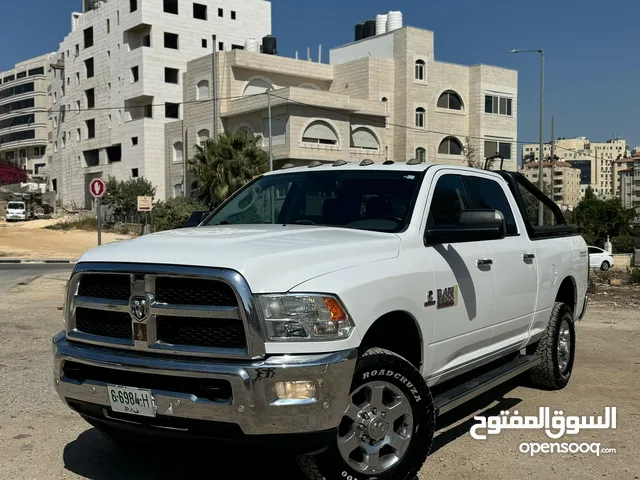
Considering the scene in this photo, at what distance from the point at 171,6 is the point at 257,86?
14.8 m

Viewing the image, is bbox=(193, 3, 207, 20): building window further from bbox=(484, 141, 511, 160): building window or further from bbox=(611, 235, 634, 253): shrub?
bbox=(611, 235, 634, 253): shrub

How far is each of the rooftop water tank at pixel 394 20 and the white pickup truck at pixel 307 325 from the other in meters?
55.4

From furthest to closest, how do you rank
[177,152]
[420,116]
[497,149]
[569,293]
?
[497,149]
[177,152]
[420,116]
[569,293]

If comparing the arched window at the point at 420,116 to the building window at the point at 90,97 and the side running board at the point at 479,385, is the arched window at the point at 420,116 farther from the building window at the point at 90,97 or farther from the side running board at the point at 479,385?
the side running board at the point at 479,385

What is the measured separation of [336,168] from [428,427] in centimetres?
218

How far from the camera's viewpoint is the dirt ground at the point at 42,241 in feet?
119

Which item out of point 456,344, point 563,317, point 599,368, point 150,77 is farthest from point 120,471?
point 150,77

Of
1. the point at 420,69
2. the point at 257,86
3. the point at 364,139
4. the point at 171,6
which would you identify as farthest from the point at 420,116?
the point at 171,6

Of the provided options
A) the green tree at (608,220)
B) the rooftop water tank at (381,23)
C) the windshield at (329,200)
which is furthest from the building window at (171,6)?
the windshield at (329,200)

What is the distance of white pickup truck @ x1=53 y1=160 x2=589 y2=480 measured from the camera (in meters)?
3.50

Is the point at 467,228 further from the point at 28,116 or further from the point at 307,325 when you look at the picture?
the point at 28,116

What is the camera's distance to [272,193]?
5.67 metres

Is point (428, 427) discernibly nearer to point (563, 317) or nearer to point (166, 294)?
point (166, 294)

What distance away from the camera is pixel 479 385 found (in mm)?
4914
